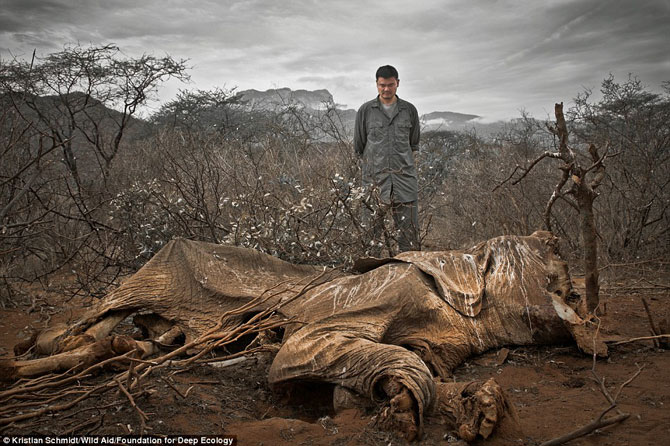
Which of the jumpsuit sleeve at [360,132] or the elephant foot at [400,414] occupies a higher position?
the jumpsuit sleeve at [360,132]

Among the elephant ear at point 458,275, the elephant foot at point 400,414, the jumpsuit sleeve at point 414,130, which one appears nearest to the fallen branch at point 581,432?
the elephant foot at point 400,414

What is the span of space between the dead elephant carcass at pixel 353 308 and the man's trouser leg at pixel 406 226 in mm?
1560

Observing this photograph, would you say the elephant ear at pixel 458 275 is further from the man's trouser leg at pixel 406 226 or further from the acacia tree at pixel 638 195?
the acacia tree at pixel 638 195

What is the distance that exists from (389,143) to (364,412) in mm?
4091

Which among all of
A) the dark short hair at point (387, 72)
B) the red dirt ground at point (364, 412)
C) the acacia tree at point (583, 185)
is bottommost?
the red dirt ground at point (364, 412)

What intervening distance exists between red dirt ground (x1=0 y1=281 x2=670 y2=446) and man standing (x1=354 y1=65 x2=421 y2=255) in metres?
2.64

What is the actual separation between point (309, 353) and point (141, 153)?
31.3 feet

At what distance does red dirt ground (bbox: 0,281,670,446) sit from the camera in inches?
106

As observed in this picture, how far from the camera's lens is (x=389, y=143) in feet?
21.5

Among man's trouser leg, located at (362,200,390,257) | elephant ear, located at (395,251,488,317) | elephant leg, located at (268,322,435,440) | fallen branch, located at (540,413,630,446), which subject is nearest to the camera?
fallen branch, located at (540,413,630,446)

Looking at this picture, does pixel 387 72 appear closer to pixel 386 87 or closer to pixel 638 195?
pixel 386 87

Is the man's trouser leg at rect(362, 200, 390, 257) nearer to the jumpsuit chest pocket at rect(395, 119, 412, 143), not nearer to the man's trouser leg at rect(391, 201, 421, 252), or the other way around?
the man's trouser leg at rect(391, 201, 421, 252)

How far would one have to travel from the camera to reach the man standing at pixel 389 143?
646 cm

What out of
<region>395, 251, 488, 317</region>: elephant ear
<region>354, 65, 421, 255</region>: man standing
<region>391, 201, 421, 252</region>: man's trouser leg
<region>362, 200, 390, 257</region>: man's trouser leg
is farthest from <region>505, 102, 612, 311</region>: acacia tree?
<region>354, 65, 421, 255</region>: man standing
